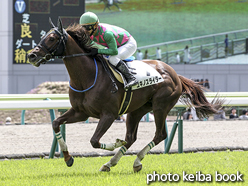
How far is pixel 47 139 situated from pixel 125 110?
2.60 meters

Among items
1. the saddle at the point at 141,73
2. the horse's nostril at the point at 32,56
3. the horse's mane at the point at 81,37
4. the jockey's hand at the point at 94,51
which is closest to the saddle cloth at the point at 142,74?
the saddle at the point at 141,73

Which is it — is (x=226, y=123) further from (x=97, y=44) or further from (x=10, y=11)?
(x=10, y=11)

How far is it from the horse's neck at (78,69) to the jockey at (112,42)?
7.8 inches

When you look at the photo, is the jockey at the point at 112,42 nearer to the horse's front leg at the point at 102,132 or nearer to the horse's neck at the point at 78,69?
the horse's neck at the point at 78,69

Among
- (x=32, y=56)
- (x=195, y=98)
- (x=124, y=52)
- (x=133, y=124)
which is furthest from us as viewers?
(x=195, y=98)

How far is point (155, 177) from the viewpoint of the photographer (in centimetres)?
399

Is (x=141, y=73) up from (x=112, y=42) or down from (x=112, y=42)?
down

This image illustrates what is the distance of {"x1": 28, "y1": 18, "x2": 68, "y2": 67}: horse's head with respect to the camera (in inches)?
167

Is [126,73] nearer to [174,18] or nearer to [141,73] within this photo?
[141,73]

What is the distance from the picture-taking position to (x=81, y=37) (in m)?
4.59

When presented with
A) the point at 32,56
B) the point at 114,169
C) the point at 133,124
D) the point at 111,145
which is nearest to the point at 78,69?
the point at 32,56

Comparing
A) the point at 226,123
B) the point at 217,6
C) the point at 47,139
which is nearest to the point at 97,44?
the point at 47,139

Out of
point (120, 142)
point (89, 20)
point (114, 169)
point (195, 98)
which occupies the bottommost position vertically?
point (114, 169)

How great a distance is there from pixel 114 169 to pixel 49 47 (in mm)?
1451
